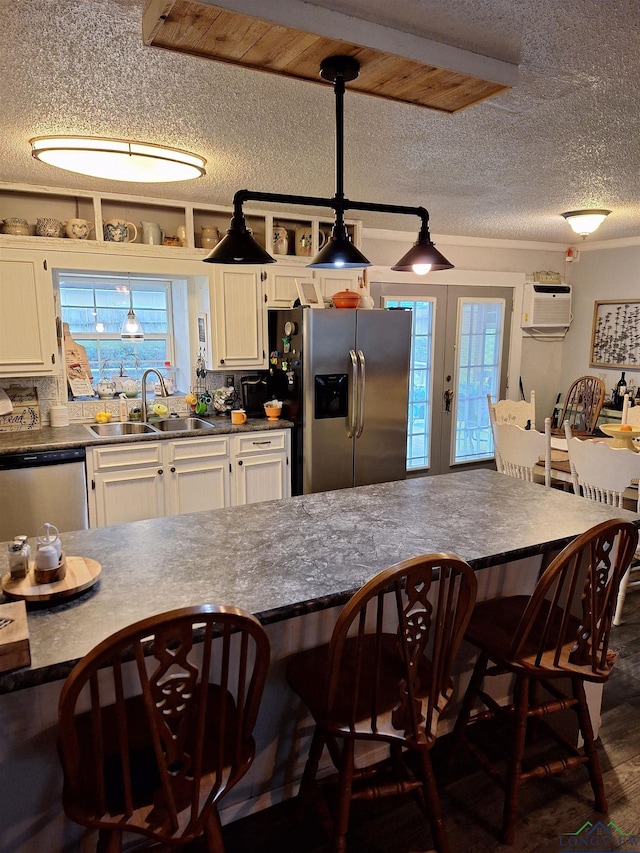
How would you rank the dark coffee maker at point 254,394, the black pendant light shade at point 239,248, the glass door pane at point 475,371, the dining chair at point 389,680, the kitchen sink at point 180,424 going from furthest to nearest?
the glass door pane at point 475,371 < the dark coffee maker at point 254,394 < the kitchen sink at point 180,424 < the black pendant light shade at point 239,248 < the dining chair at point 389,680

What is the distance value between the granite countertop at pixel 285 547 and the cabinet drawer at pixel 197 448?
1.56m

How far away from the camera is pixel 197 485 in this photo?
3.72 meters

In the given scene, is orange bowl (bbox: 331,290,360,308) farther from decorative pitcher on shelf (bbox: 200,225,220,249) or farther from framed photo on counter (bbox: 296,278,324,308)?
decorative pitcher on shelf (bbox: 200,225,220,249)

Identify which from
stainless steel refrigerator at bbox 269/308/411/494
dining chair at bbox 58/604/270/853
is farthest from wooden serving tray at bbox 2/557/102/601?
stainless steel refrigerator at bbox 269/308/411/494

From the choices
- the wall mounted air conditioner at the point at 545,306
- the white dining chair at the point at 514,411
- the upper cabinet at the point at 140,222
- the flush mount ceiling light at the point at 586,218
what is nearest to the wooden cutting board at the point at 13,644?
the upper cabinet at the point at 140,222

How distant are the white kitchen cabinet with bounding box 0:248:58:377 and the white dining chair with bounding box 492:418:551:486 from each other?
2.94 m

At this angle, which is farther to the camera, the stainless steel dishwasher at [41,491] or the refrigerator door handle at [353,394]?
the refrigerator door handle at [353,394]

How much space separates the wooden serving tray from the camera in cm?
138

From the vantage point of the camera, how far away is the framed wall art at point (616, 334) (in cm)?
504

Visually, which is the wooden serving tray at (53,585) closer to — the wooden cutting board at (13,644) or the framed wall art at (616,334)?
the wooden cutting board at (13,644)

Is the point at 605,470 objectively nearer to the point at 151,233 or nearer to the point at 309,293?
the point at 309,293

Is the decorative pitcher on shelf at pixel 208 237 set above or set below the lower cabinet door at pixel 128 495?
above

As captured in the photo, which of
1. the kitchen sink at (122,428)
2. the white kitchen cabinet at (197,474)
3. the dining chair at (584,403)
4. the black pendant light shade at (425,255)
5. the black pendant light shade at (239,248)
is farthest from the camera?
the dining chair at (584,403)

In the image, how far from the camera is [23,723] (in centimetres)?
135
